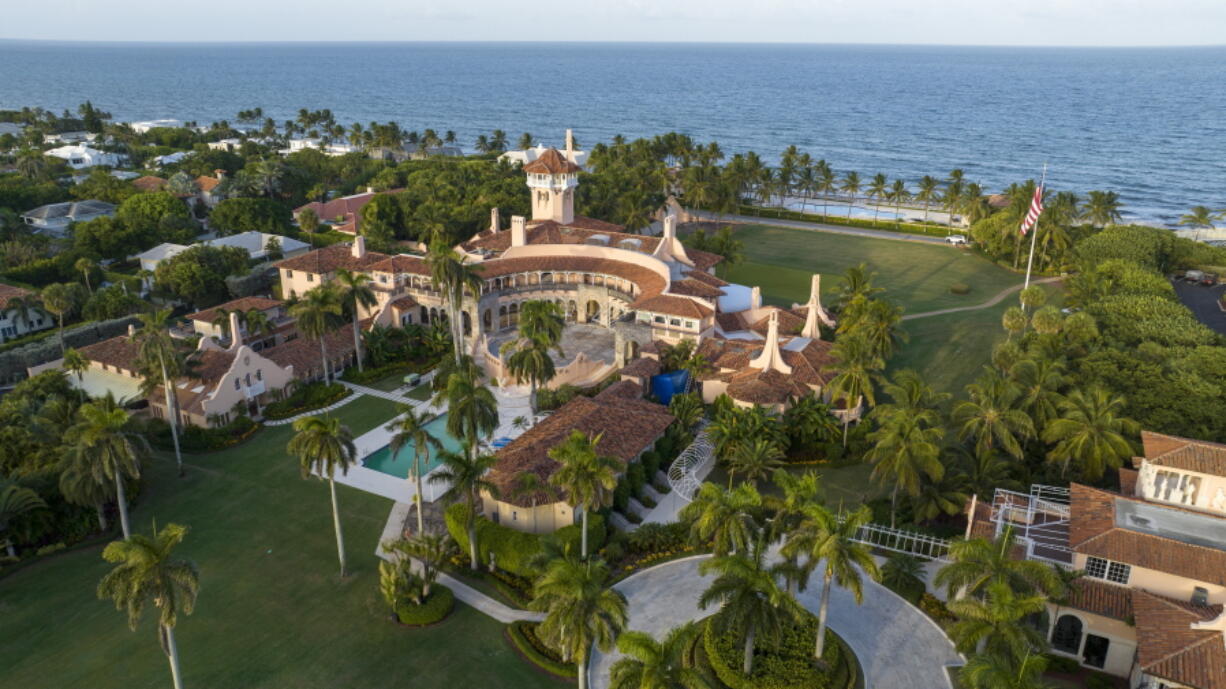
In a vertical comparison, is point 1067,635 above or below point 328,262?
below

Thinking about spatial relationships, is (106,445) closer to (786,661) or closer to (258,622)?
(258,622)

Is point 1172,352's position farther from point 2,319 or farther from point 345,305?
point 2,319

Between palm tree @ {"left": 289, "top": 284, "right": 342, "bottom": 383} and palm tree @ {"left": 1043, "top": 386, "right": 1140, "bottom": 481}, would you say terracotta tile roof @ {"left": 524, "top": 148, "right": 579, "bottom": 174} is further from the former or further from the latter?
palm tree @ {"left": 1043, "top": 386, "right": 1140, "bottom": 481}

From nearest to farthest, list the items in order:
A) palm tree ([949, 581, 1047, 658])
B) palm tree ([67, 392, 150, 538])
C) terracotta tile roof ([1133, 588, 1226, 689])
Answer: palm tree ([949, 581, 1047, 658])
terracotta tile roof ([1133, 588, 1226, 689])
palm tree ([67, 392, 150, 538])

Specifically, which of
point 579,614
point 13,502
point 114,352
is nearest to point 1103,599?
point 579,614

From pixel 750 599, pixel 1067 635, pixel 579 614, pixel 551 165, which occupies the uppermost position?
pixel 551 165

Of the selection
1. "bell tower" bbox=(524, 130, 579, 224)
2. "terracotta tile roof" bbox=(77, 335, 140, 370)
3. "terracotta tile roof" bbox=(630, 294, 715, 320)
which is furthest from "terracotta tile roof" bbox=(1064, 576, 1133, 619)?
"bell tower" bbox=(524, 130, 579, 224)

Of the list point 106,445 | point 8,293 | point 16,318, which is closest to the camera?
point 106,445

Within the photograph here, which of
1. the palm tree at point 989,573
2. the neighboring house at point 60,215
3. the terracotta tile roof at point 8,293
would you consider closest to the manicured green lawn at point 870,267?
the palm tree at point 989,573
